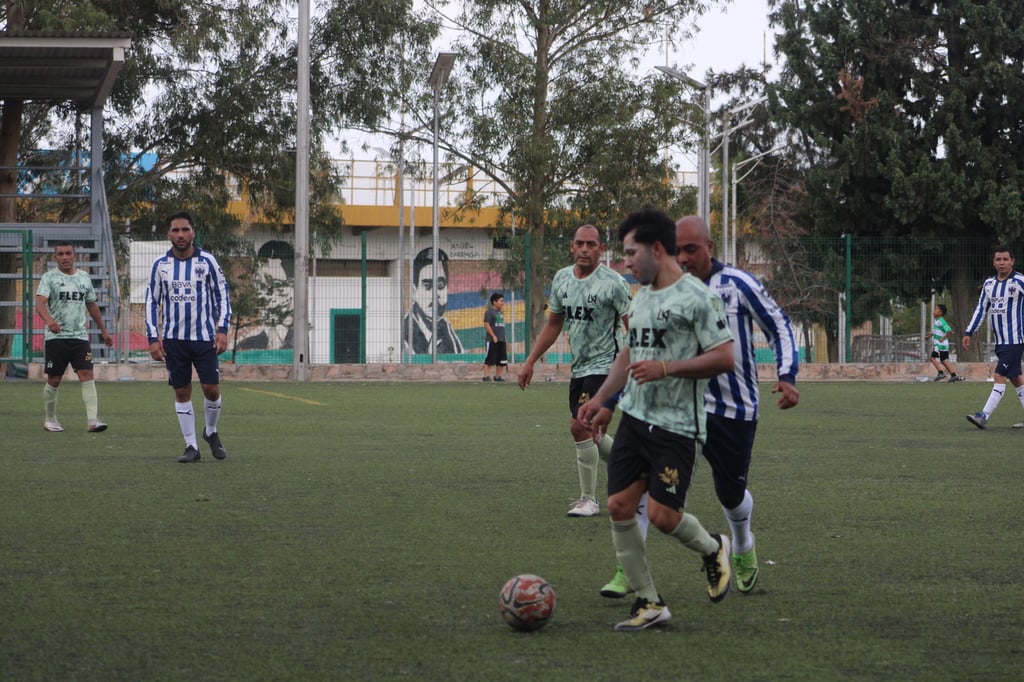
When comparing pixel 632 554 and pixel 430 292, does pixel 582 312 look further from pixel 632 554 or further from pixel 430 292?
pixel 430 292

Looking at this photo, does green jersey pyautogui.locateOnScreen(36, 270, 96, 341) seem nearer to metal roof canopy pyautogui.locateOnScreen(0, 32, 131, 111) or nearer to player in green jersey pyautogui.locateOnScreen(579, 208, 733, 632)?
metal roof canopy pyautogui.locateOnScreen(0, 32, 131, 111)

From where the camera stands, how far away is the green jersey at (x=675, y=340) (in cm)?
563

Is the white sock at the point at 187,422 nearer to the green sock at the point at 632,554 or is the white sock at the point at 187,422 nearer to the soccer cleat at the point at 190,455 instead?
the soccer cleat at the point at 190,455

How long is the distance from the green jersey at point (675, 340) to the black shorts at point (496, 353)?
23481mm

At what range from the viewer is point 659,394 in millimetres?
5688

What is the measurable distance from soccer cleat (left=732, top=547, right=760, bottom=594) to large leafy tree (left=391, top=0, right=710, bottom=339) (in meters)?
29.1

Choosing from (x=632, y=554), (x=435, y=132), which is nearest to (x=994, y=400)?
(x=632, y=554)

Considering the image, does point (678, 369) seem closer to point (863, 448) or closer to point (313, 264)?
point (863, 448)

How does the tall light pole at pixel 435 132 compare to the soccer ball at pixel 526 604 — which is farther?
the tall light pole at pixel 435 132

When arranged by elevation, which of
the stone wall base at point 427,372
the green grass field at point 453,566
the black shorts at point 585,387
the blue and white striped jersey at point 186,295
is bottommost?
the green grass field at point 453,566

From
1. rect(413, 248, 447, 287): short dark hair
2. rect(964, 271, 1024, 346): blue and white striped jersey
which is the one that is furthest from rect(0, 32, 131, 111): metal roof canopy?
rect(964, 271, 1024, 346): blue and white striped jersey

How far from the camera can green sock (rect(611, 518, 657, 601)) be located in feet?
18.8

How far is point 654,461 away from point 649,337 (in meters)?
0.50

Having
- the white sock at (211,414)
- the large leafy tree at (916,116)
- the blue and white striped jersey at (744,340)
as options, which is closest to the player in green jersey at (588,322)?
the blue and white striped jersey at (744,340)
